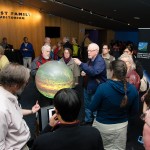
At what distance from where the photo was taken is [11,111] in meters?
1.56

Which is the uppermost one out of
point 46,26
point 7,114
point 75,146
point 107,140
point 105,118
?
point 46,26

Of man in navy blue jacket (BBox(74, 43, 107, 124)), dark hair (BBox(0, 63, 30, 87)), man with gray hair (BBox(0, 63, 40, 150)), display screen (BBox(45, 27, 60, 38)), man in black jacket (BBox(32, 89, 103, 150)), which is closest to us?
man in black jacket (BBox(32, 89, 103, 150))

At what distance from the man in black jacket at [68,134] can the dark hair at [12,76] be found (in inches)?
16.5

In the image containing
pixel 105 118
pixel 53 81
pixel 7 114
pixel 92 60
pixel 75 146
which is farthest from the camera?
pixel 92 60

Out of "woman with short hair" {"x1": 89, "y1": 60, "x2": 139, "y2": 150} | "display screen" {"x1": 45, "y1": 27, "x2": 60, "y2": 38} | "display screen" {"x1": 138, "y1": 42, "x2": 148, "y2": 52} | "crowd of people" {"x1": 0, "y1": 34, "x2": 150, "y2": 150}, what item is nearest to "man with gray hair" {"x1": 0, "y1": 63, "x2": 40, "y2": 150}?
"crowd of people" {"x1": 0, "y1": 34, "x2": 150, "y2": 150}

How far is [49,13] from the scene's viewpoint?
13.2m

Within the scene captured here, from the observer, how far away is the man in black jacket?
132 cm

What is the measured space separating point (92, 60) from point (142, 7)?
5.49m

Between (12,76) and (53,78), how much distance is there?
39.7 inches

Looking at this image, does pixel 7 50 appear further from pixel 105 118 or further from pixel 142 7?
pixel 105 118

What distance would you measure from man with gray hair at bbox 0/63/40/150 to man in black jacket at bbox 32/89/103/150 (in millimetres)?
282

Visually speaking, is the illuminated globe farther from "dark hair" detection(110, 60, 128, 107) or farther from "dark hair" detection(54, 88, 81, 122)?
"dark hair" detection(54, 88, 81, 122)

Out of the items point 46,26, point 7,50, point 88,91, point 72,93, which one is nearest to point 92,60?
point 88,91

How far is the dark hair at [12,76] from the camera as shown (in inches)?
65.7
